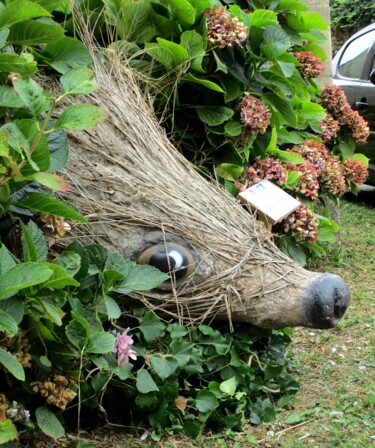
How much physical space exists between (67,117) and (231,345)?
4.94 feet

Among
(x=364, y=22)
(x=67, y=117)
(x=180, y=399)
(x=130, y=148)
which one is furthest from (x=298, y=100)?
(x=364, y=22)

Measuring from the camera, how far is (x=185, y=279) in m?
3.51

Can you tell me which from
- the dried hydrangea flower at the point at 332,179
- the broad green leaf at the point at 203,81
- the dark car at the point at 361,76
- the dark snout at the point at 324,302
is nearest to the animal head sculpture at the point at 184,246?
the dark snout at the point at 324,302

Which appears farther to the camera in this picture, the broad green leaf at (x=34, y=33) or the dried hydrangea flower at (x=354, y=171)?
the dried hydrangea flower at (x=354, y=171)

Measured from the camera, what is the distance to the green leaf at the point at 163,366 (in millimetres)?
3217

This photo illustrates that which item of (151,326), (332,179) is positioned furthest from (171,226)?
(332,179)

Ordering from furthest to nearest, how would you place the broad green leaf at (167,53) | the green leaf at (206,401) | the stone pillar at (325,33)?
the stone pillar at (325,33), the broad green leaf at (167,53), the green leaf at (206,401)

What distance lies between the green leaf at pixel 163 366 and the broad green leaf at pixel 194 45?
1654 mm

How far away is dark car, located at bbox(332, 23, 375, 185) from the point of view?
28.4 feet

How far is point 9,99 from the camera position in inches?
107

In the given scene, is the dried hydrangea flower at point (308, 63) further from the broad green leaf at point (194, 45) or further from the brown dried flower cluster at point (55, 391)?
the brown dried flower cluster at point (55, 391)

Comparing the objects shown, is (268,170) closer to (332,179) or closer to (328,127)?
(332,179)

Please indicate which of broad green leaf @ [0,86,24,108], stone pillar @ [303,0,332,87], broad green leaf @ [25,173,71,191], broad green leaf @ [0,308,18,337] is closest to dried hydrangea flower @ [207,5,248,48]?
broad green leaf @ [0,86,24,108]

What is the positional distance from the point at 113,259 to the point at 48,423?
0.65 meters
